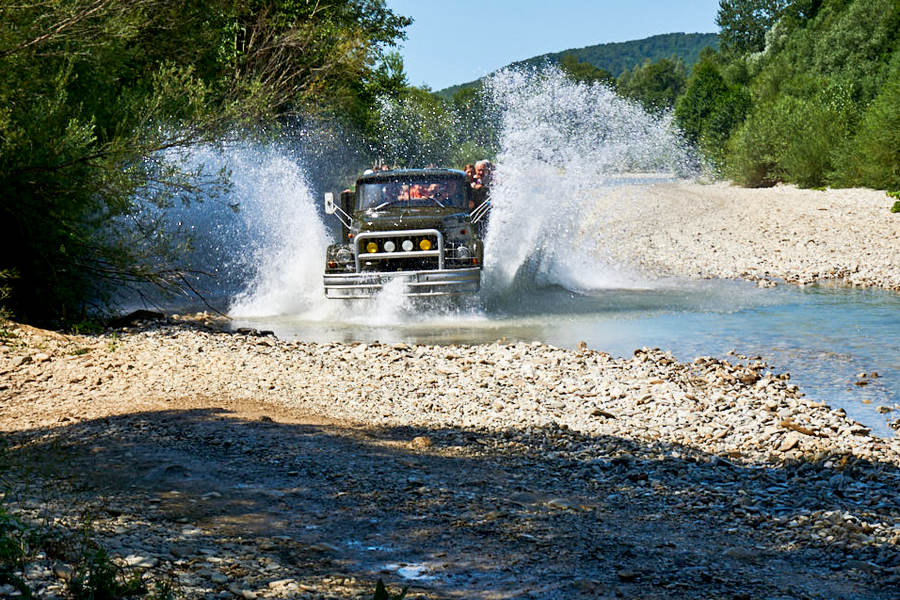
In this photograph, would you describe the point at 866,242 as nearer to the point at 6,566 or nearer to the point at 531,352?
the point at 531,352

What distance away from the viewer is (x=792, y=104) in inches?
1693

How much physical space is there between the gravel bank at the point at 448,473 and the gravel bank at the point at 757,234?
10797 mm

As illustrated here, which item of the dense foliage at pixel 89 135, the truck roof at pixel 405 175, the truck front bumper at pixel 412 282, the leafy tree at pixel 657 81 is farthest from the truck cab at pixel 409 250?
the leafy tree at pixel 657 81

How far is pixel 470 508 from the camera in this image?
507 cm

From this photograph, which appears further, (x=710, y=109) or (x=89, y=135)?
(x=710, y=109)

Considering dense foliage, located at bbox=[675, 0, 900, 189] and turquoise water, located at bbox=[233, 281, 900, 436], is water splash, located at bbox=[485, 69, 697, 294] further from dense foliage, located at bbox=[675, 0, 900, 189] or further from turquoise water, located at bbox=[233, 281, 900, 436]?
dense foliage, located at bbox=[675, 0, 900, 189]

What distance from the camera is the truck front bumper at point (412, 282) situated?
525 inches

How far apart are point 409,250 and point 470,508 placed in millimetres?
8717

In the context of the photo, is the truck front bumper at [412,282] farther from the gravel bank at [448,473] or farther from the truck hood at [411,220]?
the gravel bank at [448,473]

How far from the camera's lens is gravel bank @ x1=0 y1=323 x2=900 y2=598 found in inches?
162

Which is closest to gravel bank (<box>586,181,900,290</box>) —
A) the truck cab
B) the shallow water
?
the shallow water

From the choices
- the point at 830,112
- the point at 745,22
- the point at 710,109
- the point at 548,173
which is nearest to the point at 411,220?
the point at 548,173

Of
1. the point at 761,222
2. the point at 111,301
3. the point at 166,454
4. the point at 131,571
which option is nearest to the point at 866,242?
the point at 761,222

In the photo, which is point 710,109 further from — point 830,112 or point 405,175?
point 405,175
